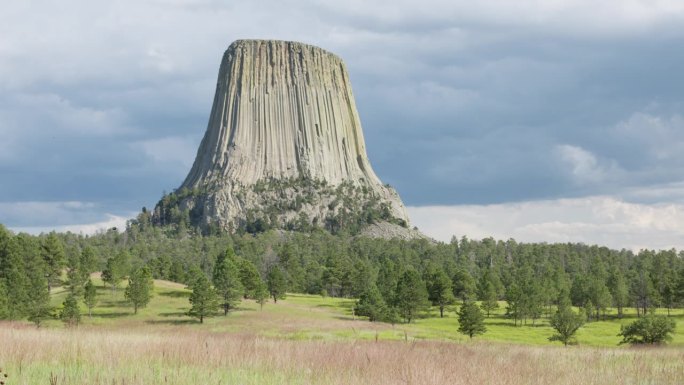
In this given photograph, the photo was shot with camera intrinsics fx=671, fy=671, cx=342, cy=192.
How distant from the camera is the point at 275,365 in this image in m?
12.3

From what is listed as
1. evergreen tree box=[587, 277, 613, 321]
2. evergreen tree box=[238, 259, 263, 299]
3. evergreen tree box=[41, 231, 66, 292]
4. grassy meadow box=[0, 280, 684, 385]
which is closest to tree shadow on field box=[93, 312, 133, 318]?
evergreen tree box=[238, 259, 263, 299]

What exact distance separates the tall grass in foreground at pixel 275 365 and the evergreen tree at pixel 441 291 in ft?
323

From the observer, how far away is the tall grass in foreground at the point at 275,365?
1066cm

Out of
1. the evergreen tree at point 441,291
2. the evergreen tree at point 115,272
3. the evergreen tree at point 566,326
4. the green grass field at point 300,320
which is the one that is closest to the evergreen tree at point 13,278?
the green grass field at point 300,320

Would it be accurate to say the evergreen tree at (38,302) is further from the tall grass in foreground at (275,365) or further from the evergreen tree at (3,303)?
the tall grass in foreground at (275,365)

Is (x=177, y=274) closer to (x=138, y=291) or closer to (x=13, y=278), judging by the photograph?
(x=138, y=291)

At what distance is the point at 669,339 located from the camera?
244 ft

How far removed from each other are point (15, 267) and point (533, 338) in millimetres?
68552

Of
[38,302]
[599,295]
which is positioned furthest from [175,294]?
[599,295]

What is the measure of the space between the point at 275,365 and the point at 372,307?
79802mm

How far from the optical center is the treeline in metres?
95.5

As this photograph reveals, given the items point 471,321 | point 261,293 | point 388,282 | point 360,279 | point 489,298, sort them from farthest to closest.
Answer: point 360,279
point 388,282
point 489,298
point 261,293
point 471,321

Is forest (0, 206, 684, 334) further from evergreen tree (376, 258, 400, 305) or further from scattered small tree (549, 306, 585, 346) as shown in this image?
scattered small tree (549, 306, 585, 346)

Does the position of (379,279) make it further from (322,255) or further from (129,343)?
(129,343)
